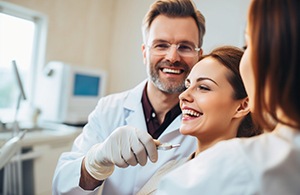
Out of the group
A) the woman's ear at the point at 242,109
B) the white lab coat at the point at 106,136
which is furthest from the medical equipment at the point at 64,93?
the woman's ear at the point at 242,109

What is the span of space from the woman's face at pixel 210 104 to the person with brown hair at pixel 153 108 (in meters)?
0.21

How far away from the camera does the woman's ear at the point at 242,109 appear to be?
1.02 m

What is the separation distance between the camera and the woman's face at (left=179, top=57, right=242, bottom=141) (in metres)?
1.00

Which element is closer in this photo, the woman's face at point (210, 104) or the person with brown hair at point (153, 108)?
the woman's face at point (210, 104)

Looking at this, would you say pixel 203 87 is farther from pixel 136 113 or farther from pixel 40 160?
pixel 40 160

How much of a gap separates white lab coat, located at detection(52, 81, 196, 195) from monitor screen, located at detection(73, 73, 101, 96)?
1.35 metres

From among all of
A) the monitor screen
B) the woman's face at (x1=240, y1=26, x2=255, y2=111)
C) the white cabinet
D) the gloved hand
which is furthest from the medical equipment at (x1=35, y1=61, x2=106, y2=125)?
the woman's face at (x1=240, y1=26, x2=255, y2=111)

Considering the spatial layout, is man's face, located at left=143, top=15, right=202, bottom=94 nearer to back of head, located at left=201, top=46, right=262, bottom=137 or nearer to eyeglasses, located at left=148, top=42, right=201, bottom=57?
eyeglasses, located at left=148, top=42, right=201, bottom=57

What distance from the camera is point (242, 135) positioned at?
107cm

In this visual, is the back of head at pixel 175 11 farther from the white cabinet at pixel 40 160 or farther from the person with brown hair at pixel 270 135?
the white cabinet at pixel 40 160

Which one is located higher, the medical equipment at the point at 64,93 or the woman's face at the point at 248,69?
the woman's face at the point at 248,69

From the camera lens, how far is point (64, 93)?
2.57 m

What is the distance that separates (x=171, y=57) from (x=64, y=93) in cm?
158

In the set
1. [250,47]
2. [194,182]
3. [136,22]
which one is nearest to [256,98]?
[250,47]
